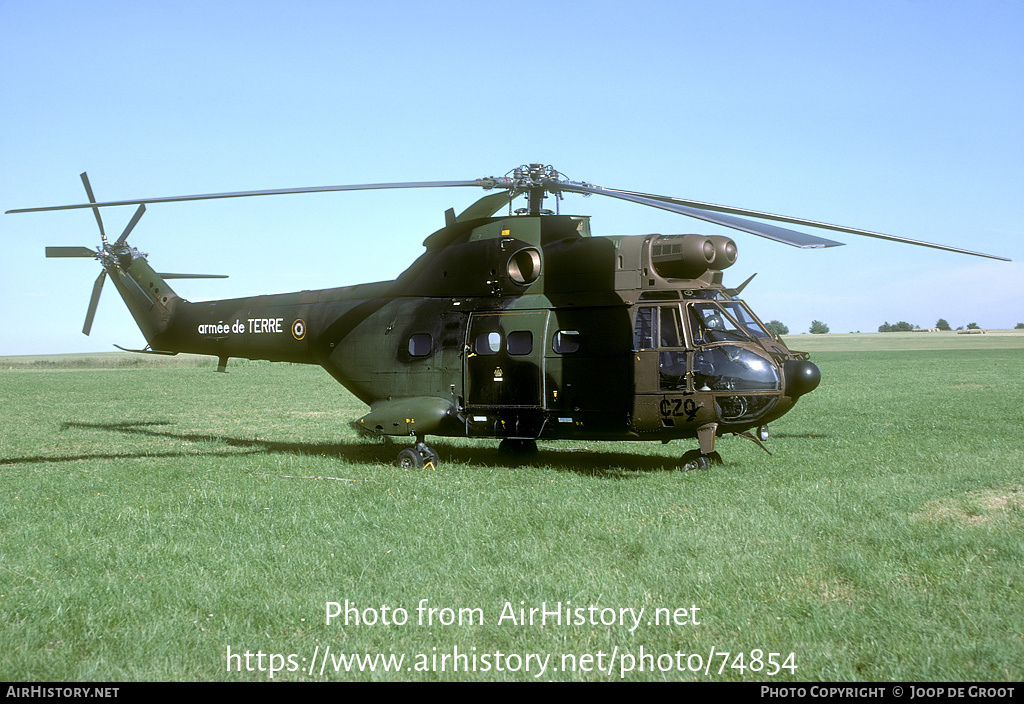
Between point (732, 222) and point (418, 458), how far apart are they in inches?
252

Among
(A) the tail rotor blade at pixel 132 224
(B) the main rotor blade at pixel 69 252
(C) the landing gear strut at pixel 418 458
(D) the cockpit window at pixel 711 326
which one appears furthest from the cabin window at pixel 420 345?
(B) the main rotor blade at pixel 69 252

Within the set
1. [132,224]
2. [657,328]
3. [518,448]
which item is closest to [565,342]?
[657,328]

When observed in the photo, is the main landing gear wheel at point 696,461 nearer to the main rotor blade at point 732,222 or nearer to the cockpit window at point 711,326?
the cockpit window at point 711,326

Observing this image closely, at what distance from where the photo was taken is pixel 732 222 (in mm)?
10109

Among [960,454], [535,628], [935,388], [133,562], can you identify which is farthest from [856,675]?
[935,388]

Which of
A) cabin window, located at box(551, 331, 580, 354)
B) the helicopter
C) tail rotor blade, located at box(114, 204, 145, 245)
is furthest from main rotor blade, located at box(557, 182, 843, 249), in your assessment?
tail rotor blade, located at box(114, 204, 145, 245)

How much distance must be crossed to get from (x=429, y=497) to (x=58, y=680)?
228 inches

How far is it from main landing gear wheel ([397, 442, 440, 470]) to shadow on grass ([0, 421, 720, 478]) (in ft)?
1.78

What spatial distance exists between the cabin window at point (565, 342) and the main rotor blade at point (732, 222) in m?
2.19

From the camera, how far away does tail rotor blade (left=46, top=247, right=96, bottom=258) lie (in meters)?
17.2

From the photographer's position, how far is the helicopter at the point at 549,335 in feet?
39.1

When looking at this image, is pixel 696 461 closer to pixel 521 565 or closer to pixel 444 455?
pixel 444 455

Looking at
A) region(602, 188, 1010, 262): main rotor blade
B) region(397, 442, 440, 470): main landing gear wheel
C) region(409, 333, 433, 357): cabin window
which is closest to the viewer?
region(602, 188, 1010, 262): main rotor blade

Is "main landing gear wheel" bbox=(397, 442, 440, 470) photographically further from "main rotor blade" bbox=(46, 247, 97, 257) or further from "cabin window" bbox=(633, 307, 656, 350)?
"main rotor blade" bbox=(46, 247, 97, 257)
